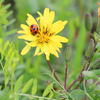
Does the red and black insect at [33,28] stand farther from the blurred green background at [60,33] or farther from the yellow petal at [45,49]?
the blurred green background at [60,33]

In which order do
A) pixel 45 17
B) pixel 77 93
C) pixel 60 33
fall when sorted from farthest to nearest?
1. pixel 60 33
2. pixel 45 17
3. pixel 77 93

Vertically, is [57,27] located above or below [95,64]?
above

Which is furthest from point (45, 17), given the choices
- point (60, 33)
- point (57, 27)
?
point (60, 33)

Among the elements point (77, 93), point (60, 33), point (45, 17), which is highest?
point (45, 17)

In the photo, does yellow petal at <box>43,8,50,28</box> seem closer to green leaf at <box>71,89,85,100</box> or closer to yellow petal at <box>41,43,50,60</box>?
yellow petal at <box>41,43,50,60</box>

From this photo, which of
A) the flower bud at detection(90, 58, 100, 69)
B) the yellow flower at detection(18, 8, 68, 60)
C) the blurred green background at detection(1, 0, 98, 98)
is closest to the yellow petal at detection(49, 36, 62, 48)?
the yellow flower at detection(18, 8, 68, 60)

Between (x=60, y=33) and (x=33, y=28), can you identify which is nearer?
(x=33, y=28)

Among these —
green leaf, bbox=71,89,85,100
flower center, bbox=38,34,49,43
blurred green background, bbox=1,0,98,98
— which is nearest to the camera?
green leaf, bbox=71,89,85,100

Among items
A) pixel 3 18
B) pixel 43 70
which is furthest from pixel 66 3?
pixel 3 18

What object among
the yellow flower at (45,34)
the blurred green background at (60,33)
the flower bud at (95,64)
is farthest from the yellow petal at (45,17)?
the blurred green background at (60,33)

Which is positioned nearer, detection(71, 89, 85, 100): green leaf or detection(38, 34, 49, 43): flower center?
detection(71, 89, 85, 100): green leaf

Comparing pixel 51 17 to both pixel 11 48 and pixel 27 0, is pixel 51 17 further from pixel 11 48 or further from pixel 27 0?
pixel 27 0

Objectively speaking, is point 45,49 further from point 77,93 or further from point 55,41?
point 77,93
